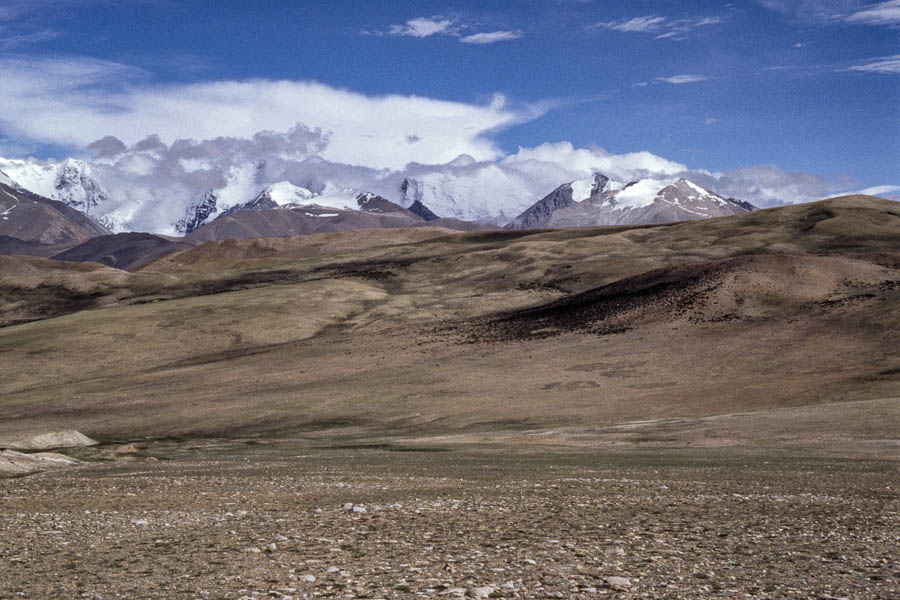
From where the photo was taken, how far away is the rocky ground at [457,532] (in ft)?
47.0

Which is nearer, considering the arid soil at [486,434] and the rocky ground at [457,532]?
the rocky ground at [457,532]

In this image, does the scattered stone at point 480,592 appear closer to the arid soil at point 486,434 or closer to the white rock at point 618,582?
the arid soil at point 486,434

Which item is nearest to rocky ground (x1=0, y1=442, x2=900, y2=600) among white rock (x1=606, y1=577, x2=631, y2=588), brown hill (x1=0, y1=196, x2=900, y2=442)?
white rock (x1=606, y1=577, x2=631, y2=588)

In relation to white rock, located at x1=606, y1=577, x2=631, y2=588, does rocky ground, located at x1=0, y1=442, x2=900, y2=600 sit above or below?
below

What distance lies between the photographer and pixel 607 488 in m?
26.6

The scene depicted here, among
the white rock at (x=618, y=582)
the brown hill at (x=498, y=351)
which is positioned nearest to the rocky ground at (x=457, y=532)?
the white rock at (x=618, y=582)

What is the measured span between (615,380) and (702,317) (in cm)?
2693

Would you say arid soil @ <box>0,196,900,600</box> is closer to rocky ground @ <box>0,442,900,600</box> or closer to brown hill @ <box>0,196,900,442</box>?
rocky ground @ <box>0,442,900,600</box>

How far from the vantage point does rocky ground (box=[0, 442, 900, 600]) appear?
14.3 m

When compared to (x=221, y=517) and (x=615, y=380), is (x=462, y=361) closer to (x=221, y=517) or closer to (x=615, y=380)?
(x=615, y=380)

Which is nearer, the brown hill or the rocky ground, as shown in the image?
the rocky ground

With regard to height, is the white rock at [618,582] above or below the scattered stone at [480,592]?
below

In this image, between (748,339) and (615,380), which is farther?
(748,339)

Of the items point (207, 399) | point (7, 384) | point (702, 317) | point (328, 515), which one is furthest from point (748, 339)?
point (7, 384)
